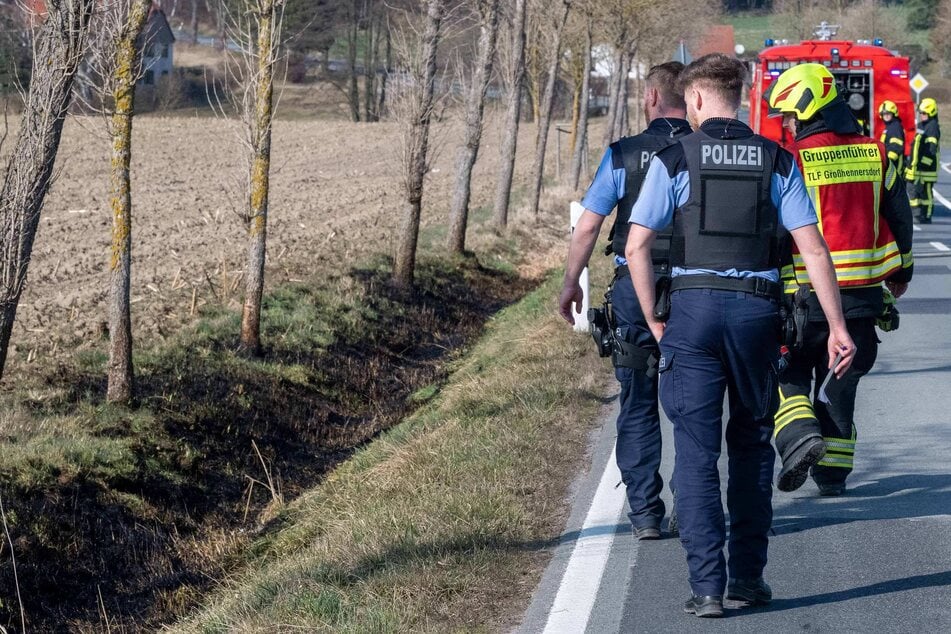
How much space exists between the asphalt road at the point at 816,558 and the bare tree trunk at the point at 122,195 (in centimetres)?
420

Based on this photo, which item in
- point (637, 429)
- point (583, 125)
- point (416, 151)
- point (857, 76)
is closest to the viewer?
point (637, 429)

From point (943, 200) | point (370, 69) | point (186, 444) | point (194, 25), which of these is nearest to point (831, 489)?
point (186, 444)

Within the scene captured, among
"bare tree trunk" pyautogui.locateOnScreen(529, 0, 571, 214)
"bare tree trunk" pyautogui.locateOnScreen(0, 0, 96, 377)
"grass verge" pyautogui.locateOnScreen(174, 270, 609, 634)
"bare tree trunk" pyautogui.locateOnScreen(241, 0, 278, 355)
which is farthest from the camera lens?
"bare tree trunk" pyautogui.locateOnScreen(529, 0, 571, 214)

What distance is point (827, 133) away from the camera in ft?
18.2

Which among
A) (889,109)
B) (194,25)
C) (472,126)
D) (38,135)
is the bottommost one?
(38,135)

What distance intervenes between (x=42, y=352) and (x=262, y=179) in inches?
112

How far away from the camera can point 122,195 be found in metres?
9.55

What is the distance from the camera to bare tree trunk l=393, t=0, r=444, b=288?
1554 centimetres

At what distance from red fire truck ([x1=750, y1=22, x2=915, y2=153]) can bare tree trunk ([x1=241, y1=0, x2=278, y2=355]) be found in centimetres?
1014

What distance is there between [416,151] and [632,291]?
1111 cm

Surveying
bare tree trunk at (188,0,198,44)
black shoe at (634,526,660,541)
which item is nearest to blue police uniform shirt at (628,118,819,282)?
black shoe at (634,526,660,541)

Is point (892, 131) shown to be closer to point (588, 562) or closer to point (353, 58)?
point (588, 562)

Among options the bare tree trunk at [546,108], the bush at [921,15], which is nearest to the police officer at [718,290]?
the bare tree trunk at [546,108]

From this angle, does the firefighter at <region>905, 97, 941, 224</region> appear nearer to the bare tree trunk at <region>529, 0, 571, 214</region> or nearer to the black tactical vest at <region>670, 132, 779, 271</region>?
the bare tree trunk at <region>529, 0, 571, 214</region>
